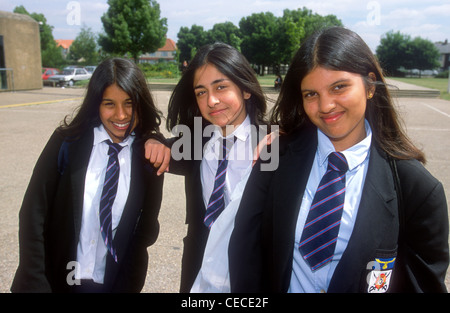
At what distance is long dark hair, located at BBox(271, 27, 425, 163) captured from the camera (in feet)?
4.86

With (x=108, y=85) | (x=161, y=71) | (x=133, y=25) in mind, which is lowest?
(x=108, y=85)

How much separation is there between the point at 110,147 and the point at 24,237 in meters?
0.57

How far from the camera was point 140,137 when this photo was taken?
211 cm

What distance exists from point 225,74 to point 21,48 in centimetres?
2003

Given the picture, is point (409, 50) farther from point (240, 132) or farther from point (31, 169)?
point (240, 132)

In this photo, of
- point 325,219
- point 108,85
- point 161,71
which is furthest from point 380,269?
point 161,71

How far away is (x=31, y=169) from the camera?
557 centimetres

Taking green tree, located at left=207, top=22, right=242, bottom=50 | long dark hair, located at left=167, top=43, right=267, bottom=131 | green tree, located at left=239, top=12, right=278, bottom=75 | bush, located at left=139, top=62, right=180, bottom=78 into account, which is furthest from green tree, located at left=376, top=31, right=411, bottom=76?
long dark hair, located at left=167, top=43, right=267, bottom=131

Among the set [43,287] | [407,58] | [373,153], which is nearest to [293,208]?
[373,153]

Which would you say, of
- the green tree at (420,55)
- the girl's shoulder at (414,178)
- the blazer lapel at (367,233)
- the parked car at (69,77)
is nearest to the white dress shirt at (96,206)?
the blazer lapel at (367,233)

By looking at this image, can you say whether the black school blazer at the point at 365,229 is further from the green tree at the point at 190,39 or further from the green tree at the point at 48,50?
the green tree at the point at 190,39
